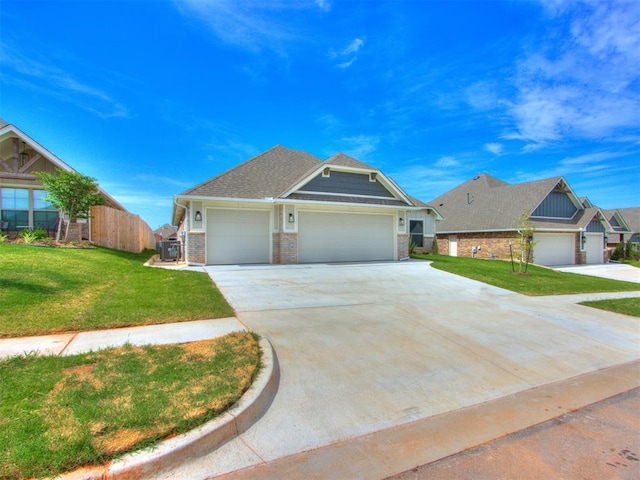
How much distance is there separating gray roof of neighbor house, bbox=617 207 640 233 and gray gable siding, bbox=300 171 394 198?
1482 inches

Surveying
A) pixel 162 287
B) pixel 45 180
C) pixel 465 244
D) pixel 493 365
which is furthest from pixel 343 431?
pixel 465 244

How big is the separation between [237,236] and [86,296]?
304 inches

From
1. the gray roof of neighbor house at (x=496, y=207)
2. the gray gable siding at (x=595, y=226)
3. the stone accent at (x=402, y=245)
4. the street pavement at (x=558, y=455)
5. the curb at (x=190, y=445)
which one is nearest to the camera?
the curb at (x=190, y=445)

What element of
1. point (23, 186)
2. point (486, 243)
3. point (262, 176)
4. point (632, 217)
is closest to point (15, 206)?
point (23, 186)

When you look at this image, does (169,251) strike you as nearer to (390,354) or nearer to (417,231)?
(390,354)

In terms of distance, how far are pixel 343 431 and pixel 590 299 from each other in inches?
427

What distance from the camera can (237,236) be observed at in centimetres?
1445

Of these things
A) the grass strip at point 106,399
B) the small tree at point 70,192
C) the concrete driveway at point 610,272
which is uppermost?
the small tree at point 70,192

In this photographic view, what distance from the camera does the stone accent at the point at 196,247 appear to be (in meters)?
13.5

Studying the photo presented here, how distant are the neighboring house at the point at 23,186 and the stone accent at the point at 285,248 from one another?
30.2ft

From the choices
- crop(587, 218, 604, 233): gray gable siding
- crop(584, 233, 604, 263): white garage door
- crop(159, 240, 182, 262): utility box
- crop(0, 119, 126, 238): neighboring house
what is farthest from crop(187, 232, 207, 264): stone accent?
crop(584, 233, 604, 263): white garage door

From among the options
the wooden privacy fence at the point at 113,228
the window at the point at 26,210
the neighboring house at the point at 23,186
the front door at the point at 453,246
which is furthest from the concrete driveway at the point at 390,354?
the front door at the point at 453,246

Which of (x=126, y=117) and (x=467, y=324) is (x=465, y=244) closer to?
(x=467, y=324)

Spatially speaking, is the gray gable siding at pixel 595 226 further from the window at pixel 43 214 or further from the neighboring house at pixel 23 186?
the window at pixel 43 214
